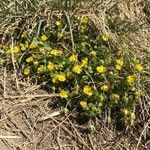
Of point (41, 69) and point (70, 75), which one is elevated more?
point (41, 69)

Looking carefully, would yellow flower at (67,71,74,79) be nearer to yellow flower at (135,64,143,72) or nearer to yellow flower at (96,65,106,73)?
yellow flower at (96,65,106,73)

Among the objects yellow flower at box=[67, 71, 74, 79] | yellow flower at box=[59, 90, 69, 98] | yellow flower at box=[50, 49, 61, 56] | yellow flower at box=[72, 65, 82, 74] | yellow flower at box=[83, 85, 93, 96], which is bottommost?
yellow flower at box=[83, 85, 93, 96]

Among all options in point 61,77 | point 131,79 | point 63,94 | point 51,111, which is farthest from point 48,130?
point 131,79

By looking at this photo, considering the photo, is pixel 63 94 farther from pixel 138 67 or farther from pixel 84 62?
pixel 138 67

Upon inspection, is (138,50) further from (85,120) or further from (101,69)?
(85,120)

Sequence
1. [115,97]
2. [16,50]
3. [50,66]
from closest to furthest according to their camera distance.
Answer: [115,97]
[50,66]
[16,50]

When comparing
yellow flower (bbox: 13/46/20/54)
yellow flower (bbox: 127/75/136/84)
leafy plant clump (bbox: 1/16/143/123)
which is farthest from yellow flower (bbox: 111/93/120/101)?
yellow flower (bbox: 13/46/20/54)
